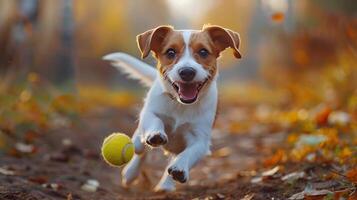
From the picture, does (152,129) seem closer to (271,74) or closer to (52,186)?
(52,186)

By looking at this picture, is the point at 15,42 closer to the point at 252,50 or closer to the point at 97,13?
the point at 97,13

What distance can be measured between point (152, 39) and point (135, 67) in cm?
97

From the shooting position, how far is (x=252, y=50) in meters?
40.8

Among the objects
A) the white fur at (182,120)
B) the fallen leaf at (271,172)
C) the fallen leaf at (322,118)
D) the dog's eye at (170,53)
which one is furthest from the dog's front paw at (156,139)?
the fallen leaf at (322,118)

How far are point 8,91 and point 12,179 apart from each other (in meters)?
3.58

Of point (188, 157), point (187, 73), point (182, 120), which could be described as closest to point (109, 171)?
point (182, 120)

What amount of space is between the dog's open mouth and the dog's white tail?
1192mm

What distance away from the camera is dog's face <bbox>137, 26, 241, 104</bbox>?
15.8 feet

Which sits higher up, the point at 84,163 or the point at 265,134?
the point at 265,134

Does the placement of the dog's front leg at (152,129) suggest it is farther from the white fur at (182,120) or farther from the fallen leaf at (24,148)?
the fallen leaf at (24,148)

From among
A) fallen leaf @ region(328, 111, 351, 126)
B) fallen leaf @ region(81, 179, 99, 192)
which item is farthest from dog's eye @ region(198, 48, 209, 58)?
fallen leaf @ region(328, 111, 351, 126)

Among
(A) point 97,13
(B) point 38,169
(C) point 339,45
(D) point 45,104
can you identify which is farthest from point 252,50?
(B) point 38,169

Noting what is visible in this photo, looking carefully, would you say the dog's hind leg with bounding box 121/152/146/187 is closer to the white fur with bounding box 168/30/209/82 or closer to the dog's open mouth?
the dog's open mouth

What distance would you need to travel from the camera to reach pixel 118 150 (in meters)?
4.71
